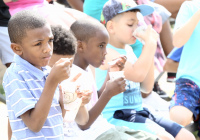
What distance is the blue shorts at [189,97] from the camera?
3.91 meters

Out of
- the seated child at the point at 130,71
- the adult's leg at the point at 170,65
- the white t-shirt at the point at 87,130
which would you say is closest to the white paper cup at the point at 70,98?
the white t-shirt at the point at 87,130

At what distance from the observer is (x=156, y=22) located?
444 cm

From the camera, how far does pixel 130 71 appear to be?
11.0 feet

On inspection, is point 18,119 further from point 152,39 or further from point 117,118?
point 152,39

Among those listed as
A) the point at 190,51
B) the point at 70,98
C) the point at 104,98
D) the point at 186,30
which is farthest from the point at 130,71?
the point at 70,98

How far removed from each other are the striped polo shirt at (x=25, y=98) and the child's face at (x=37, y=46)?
0.15 feet

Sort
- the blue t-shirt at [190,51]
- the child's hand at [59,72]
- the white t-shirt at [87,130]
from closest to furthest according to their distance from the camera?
the child's hand at [59,72] < the white t-shirt at [87,130] < the blue t-shirt at [190,51]

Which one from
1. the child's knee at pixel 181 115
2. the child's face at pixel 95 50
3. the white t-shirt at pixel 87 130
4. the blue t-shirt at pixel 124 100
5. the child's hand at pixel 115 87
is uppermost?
the child's face at pixel 95 50

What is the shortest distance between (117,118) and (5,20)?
1.34 m

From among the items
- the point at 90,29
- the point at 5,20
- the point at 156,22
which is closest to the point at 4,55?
the point at 5,20

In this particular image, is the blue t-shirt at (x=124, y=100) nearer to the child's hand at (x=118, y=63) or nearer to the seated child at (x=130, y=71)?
the seated child at (x=130, y=71)

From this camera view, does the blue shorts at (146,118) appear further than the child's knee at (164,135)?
Yes

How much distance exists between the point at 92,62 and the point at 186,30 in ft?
4.67

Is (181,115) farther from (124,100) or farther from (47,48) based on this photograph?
(47,48)
